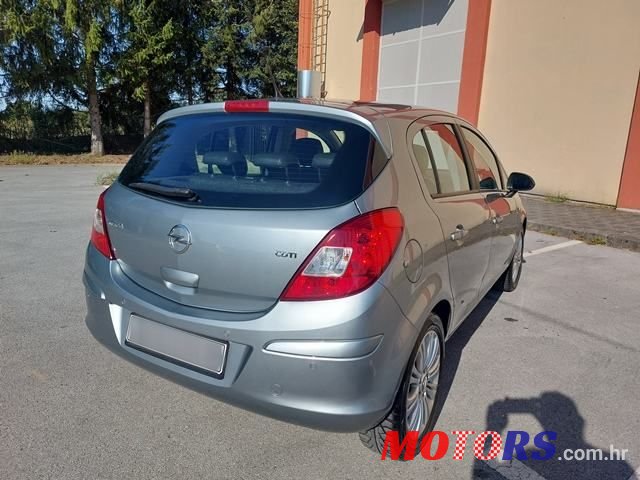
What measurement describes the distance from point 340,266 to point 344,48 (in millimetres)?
14779

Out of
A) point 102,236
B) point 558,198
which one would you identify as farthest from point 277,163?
point 558,198

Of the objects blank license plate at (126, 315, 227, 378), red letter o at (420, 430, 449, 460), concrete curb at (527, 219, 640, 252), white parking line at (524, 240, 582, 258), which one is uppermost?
blank license plate at (126, 315, 227, 378)

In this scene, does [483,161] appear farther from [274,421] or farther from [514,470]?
[274,421]

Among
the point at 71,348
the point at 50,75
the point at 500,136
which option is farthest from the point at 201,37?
the point at 71,348

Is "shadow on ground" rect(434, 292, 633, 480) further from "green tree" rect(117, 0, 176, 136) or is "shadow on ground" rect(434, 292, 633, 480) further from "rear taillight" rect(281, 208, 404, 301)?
"green tree" rect(117, 0, 176, 136)

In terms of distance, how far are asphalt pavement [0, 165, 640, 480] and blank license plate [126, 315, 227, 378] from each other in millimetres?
490

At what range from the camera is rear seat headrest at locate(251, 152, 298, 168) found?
6.73 feet

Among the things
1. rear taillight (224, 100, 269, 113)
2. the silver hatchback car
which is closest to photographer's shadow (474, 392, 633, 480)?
the silver hatchback car

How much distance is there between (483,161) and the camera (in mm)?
3521

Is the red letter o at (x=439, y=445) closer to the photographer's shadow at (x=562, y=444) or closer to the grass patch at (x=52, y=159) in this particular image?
the photographer's shadow at (x=562, y=444)

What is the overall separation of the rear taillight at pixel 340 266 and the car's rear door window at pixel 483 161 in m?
1.74

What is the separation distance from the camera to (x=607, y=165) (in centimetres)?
872

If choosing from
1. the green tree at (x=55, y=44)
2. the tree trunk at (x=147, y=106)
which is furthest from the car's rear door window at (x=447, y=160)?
the tree trunk at (x=147, y=106)

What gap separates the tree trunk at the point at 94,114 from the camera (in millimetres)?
20245
